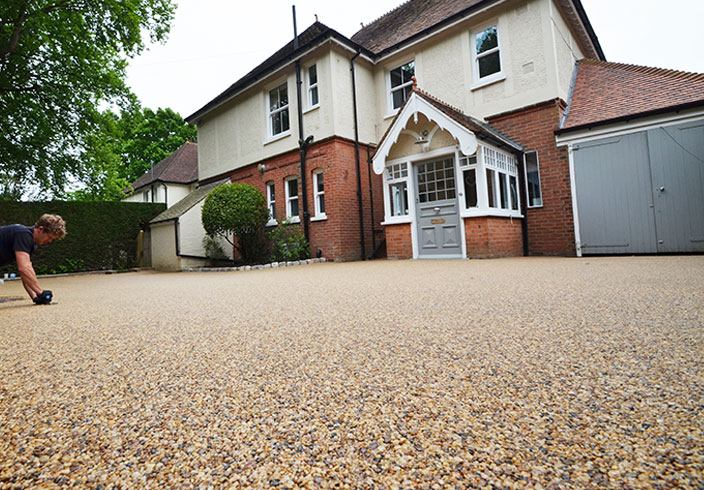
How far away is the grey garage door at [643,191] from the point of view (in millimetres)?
7031

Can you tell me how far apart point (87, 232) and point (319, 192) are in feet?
27.1

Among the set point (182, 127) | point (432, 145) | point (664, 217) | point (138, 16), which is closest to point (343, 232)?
point (432, 145)

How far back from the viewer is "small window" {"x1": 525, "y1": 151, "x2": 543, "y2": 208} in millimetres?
9078

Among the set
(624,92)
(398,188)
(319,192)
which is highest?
(624,92)

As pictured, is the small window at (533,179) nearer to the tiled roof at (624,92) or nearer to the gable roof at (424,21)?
the tiled roof at (624,92)

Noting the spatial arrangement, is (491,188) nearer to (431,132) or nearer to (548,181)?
(548,181)

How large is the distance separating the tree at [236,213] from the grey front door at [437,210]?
193 inches

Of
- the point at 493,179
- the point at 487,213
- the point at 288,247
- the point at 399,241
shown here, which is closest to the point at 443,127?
the point at 493,179

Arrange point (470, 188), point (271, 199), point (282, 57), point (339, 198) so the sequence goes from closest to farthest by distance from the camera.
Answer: point (470, 188), point (339, 198), point (282, 57), point (271, 199)

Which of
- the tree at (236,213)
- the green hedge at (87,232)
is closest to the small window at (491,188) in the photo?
the tree at (236,213)

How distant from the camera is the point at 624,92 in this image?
8562 millimetres

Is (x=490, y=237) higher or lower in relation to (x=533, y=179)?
lower

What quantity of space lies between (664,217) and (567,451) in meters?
8.73

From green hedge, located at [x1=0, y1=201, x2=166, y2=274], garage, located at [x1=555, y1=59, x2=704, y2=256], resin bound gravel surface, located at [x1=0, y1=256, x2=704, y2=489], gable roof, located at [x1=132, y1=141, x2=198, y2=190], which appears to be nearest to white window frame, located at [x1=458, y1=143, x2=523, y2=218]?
garage, located at [x1=555, y1=59, x2=704, y2=256]
